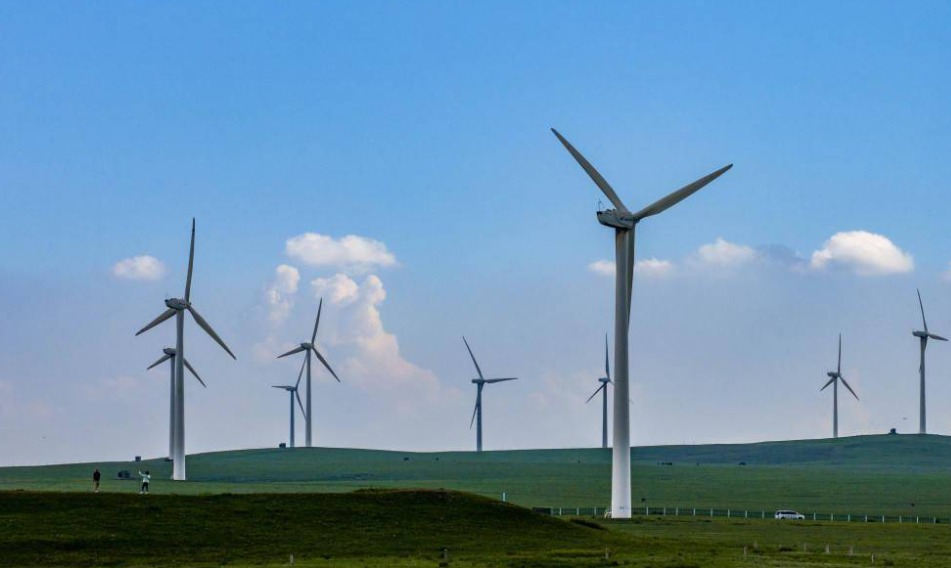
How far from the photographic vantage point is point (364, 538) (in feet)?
291

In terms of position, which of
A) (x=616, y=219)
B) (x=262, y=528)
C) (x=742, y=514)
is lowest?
(x=742, y=514)

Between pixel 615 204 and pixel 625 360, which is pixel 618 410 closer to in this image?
pixel 625 360

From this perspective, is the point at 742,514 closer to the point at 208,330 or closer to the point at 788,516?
the point at 788,516

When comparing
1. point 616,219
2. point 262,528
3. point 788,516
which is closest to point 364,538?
point 262,528

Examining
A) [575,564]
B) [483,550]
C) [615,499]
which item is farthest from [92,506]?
[615,499]

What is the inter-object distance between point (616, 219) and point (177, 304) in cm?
8171

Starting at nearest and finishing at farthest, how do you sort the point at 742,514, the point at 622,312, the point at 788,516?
the point at 622,312, the point at 788,516, the point at 742,514

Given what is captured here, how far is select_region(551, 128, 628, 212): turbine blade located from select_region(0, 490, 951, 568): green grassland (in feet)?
107

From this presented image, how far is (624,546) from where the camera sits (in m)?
92.7

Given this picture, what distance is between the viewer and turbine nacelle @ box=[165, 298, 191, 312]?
18512 cm

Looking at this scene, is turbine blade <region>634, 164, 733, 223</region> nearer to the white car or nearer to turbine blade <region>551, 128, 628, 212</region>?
turbine blade <region>551, 128, 628, 212</region>

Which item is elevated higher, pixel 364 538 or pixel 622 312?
pixel 622 312

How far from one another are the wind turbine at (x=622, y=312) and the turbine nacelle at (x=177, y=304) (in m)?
75.6

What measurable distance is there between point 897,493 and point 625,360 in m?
85.9
